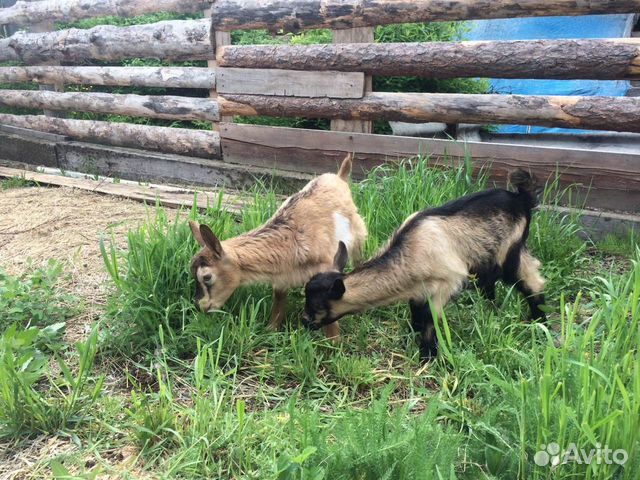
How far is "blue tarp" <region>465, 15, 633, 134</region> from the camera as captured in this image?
8086mm

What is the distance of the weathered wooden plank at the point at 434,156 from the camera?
5395 mm

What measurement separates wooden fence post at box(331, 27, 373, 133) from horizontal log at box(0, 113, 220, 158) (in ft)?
6.25

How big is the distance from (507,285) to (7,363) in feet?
10.4

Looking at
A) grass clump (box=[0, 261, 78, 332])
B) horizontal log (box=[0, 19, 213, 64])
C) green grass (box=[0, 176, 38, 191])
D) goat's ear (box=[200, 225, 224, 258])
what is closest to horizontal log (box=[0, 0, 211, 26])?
horizontal log (box=[0, 19, 213, 64])

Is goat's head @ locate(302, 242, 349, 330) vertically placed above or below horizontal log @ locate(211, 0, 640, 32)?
below

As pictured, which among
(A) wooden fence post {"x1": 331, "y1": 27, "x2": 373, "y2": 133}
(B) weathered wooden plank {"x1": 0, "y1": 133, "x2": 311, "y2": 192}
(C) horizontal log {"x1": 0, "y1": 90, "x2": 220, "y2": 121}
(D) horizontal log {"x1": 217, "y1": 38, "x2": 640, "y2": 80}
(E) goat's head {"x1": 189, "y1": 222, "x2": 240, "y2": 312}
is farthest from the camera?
(C) horizontal log {"x1": 0, "y1": 90, "x2": 220, "y2": 121}

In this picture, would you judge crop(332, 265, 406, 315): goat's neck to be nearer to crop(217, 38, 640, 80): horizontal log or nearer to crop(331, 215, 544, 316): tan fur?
crop(331, 215, 544, 316): tan fur

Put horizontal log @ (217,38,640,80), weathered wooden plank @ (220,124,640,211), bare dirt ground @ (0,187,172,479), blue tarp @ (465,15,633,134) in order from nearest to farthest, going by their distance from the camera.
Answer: bare dirt ground @ (0,187,172,479), horizontal log @ (217,38,640,80), weathered wooden plank @ (220,124,640,211), blue tarp @ (465,15,633,134)

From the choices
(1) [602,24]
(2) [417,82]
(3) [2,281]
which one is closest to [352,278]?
(3) [2,281]

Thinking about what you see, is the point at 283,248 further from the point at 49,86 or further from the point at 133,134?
the point at 49,86

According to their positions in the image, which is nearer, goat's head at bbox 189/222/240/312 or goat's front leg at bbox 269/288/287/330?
goat's head at bbox 189/222/240/312

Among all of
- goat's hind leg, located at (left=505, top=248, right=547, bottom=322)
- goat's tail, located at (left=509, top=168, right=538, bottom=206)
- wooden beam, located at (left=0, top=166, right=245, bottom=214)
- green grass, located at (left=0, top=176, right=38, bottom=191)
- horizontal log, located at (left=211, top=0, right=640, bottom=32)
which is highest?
horizontal log, located at (left=211, top=0, right=640, bottom=32)

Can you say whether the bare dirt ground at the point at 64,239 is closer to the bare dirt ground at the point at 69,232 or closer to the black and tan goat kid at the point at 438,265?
the bare dirt ground at the point at 69,232

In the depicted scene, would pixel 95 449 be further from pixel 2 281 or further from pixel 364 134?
pixel 364 134
